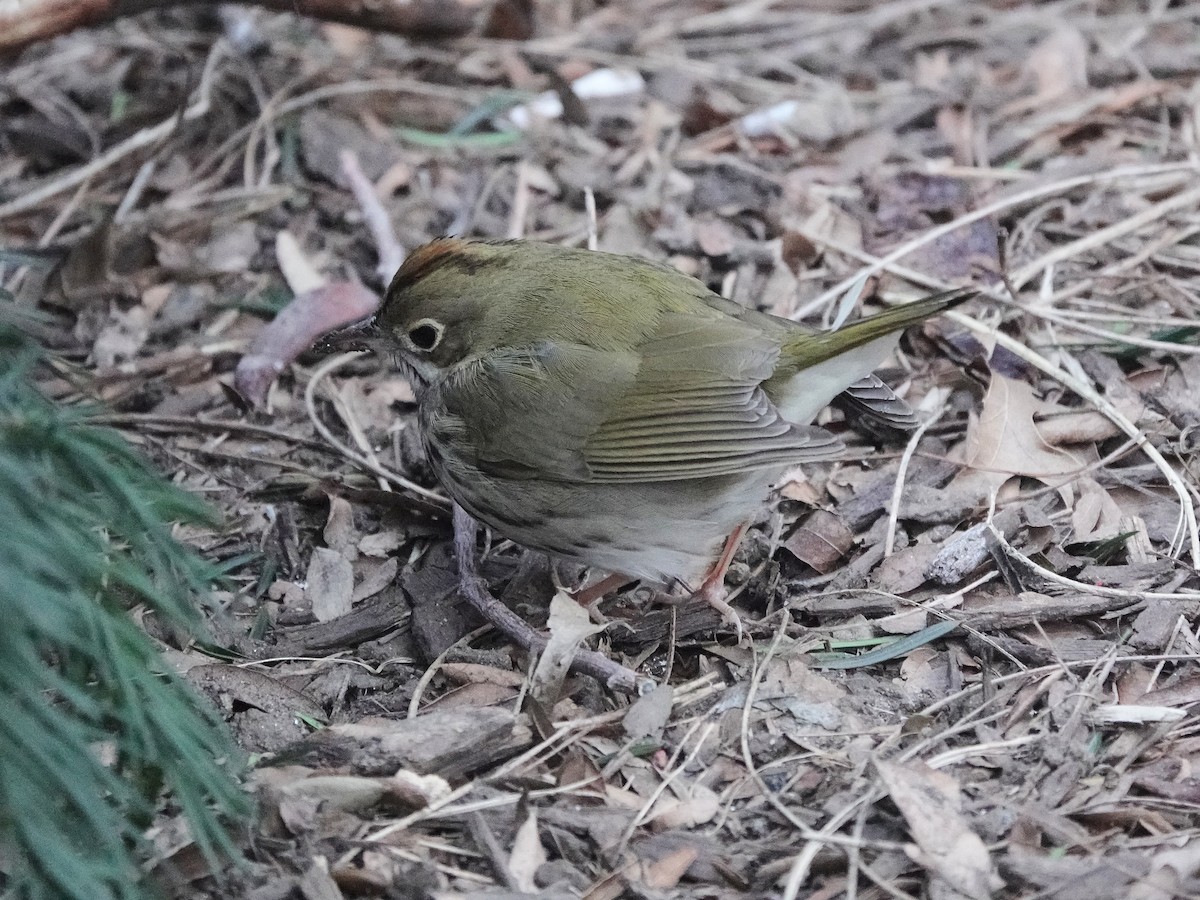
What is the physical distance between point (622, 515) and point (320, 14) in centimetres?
306

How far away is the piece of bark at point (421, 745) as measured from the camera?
3.32 m

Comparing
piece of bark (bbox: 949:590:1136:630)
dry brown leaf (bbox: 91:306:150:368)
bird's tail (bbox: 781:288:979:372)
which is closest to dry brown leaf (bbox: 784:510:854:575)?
piece of bark (bbox: 949:590:1136:630)

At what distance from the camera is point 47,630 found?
8.04 ft

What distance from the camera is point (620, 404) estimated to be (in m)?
3.85

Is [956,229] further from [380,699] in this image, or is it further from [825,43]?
[380,699]

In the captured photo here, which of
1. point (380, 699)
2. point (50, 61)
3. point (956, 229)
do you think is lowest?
point (380, 699)

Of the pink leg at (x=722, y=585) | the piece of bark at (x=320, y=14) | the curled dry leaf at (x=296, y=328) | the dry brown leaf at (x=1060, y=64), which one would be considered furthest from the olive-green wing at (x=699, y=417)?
the dry brown leaf at (x=1060, y=64)

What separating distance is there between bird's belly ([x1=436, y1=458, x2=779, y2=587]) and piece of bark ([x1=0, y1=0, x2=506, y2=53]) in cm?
260

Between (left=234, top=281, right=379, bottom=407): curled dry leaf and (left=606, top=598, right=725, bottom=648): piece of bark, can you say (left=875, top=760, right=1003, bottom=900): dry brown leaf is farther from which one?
(left=234, top=281, right=379, bottom=407): curled dry leaf

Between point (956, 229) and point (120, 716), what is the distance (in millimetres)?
3886

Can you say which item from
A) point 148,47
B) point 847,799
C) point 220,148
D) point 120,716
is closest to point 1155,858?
point 847,799

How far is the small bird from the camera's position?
380cm

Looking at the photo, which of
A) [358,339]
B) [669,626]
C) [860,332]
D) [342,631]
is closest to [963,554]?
[860,332]

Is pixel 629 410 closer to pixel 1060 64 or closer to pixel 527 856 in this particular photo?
pixel 527 856
